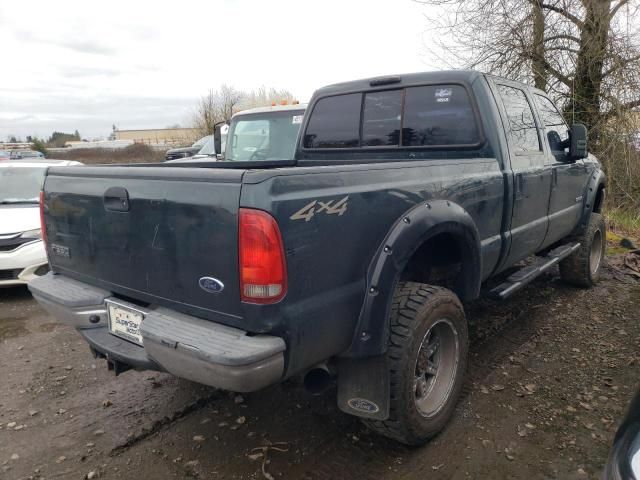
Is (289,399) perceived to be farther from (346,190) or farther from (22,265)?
(22,265)

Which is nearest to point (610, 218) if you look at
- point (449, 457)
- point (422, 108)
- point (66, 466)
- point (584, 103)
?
point (584, 103)

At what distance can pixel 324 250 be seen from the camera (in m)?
2.17

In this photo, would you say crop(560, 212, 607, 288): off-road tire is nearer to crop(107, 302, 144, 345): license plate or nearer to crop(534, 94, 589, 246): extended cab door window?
crop(534, 94, 589, 246): extended cab door window

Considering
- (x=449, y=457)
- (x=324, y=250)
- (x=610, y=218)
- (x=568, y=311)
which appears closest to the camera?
(x=324, y=250)

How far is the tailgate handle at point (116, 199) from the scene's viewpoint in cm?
241

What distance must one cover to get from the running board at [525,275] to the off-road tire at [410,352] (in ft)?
2.62

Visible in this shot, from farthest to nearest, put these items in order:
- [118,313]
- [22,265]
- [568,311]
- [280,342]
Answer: [22,265] < [568,311] < [118,313] < [280,342]

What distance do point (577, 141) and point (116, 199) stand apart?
12.7ft

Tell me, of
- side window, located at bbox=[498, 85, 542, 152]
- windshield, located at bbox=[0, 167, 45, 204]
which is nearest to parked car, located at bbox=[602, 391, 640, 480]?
side window, located at bbox=[498, 85, 542, 152]

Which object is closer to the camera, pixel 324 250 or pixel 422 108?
pixel 324 250

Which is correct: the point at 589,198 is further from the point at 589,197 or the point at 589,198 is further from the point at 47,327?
the point at 47,327

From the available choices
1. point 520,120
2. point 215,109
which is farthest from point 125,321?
point 215,109

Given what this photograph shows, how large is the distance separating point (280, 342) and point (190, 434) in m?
1.38

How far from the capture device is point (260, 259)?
200 centimetres
